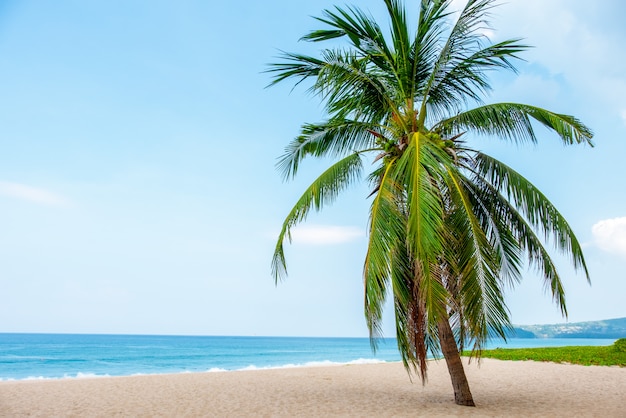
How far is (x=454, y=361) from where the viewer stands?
7398 mm

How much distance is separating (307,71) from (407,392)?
267 inches

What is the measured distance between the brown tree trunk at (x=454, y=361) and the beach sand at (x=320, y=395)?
0.73 ft

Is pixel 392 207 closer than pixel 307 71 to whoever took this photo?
Yes

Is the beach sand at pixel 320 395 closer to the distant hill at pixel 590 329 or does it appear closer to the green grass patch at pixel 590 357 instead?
the green grass patch at pixel 590 357

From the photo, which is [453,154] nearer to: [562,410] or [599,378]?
[562,410]

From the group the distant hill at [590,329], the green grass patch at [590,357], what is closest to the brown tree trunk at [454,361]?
the green grass patch at [590,357]

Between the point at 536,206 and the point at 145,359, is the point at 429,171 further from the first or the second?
the point at 145,359

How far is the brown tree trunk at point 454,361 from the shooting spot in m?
7.23

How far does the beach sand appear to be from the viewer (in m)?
7.20

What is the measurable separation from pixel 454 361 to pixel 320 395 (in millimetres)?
2987

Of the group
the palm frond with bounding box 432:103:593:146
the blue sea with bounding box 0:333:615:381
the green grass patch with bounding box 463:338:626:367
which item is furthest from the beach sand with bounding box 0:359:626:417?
the palm frond with bounding box 432:103:593:146

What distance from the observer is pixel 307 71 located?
7879 millimetres

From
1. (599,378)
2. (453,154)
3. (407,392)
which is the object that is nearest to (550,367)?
(599,378)

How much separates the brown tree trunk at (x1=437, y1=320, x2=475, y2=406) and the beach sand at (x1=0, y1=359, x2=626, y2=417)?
22cm
